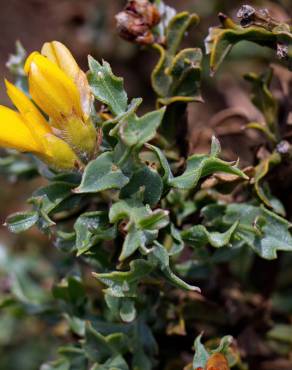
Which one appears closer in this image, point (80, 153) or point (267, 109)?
point (80, 153)

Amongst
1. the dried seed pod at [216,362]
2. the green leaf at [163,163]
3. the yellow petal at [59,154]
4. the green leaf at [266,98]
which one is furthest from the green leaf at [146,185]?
the green leaf at [266,98]

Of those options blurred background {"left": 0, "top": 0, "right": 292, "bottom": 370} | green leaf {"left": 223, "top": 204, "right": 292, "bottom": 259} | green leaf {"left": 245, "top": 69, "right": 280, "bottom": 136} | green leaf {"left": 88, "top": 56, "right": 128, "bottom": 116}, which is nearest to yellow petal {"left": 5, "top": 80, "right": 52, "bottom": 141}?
green leaf {"left": 88, "top": 56, "right": 128, "bottom": 116}

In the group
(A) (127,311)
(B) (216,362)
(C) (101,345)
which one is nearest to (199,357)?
(B) (216,362)

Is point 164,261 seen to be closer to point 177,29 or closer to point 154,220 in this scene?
point 154,220

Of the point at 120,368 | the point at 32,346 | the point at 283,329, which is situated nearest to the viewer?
the point at 120,368

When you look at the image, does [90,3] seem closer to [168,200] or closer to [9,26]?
[9,26]

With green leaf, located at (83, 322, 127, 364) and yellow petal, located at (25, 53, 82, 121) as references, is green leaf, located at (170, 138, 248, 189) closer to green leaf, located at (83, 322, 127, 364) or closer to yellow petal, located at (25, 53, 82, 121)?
yellow petal, located at (25, 53, 82, 121)

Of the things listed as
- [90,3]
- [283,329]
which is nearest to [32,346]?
[283,329]
